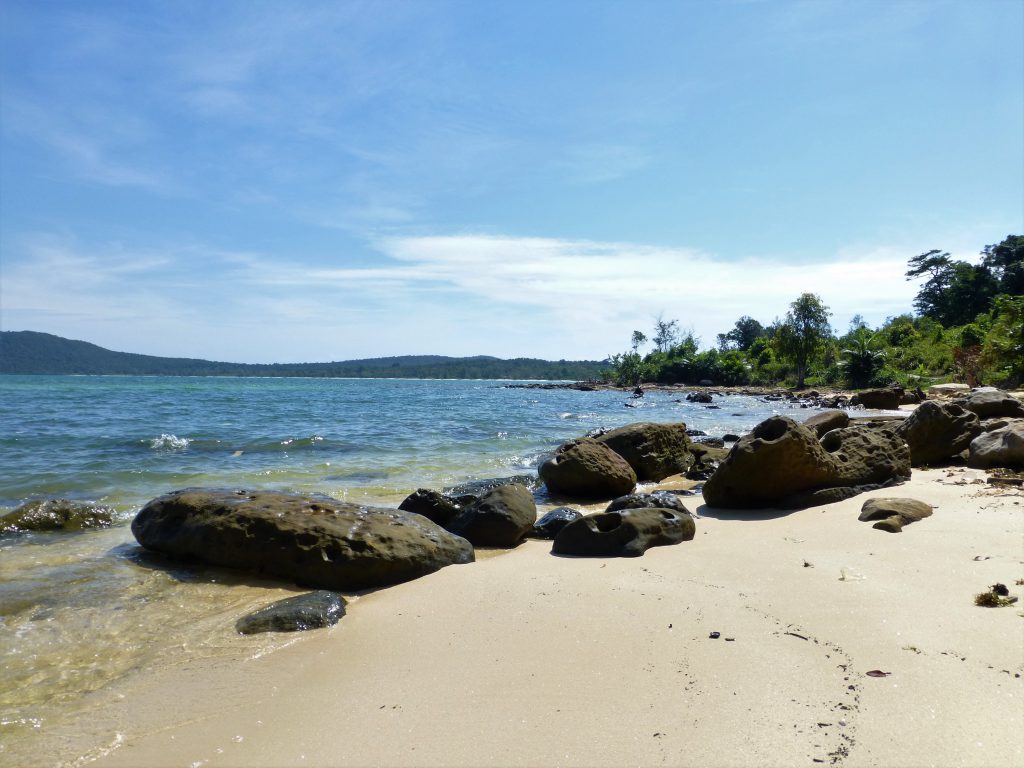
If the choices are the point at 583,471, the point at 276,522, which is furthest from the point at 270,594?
the point at 583,471

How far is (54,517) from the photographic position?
736cm

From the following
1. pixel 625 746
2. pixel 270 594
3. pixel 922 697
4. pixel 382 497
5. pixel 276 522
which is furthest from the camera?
pixel 382 497

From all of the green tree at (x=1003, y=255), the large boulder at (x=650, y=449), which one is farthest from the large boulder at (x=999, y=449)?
the green tree at (x=1003, y=255)

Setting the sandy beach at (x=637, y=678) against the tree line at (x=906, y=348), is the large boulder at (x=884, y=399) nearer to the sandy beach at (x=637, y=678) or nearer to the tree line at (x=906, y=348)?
the tree line at (x=906, y=348)

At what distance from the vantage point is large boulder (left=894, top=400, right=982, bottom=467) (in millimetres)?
10797

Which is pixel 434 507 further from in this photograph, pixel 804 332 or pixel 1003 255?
pixel 1003 255

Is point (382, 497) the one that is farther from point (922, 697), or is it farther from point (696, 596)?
point (922, 697)

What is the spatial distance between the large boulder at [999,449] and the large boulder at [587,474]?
A: 5237 millimetres

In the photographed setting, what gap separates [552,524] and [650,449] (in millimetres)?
4863

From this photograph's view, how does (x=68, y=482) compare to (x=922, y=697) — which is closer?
(x=922, y=697)

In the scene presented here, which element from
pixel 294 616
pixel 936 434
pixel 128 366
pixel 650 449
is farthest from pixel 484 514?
pixel 128 366

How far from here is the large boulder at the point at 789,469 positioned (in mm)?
7840

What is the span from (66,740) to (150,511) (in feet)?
13.1

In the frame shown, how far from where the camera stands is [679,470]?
40.6 feet
